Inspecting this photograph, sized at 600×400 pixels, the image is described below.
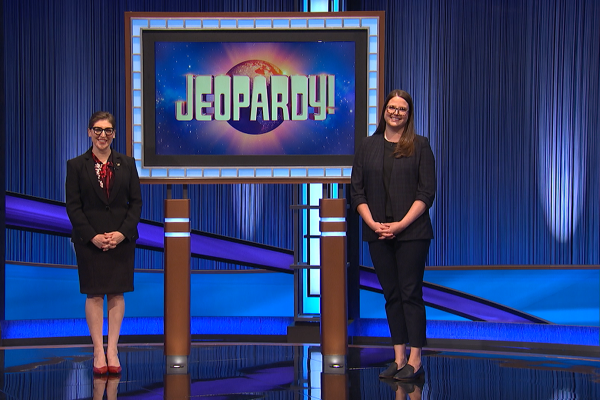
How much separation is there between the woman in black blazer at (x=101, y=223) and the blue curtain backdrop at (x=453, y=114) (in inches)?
53.9

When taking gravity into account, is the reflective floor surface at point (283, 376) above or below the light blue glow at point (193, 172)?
below

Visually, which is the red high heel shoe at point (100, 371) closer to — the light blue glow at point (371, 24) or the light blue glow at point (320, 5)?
the light blue glow at point (371, 24)

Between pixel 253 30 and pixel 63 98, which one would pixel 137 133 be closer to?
pixel 253 30

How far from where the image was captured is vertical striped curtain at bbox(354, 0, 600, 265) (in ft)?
14.9

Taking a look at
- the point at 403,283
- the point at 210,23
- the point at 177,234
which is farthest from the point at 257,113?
the point at 403,283

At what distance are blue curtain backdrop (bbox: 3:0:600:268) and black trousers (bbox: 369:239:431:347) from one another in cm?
134

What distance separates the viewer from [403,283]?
3.48m

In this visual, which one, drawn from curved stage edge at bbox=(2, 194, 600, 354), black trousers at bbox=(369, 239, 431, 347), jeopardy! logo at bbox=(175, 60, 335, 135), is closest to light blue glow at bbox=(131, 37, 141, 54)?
jeopardy! logo at bbox=(175, 60, 335, 135)

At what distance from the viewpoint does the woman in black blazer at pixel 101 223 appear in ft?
11.8

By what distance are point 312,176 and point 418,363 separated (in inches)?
44.2

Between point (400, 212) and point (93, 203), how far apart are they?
1.53m

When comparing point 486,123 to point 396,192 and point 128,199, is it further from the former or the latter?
point 128,199

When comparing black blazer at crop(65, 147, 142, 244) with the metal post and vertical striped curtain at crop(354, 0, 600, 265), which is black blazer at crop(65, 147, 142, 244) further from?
vertical striped curtain at crop(354, 0, 600, 265)

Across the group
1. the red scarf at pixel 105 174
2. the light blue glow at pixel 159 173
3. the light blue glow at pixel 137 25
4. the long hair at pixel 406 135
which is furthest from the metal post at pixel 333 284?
the light blue glow at pixel 137 25
